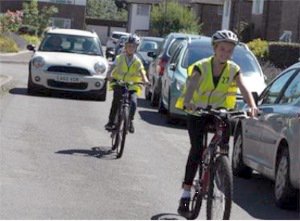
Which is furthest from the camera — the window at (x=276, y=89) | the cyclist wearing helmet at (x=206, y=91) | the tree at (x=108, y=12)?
the tree at (x=108, y=12)

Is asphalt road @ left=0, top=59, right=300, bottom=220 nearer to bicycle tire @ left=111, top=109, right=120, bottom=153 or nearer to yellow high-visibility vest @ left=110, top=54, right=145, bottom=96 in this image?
bicycle tire @ left=111, top=109, right=120, bottom=153

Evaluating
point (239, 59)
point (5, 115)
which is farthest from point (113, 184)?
point (239, 59)

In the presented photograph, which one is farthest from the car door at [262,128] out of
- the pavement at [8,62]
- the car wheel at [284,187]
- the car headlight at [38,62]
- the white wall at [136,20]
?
the white wall at [136,20]

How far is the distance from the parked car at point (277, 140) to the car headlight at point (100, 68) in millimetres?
9531

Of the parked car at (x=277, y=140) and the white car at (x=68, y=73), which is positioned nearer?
the parked car at (x=277, y=140)

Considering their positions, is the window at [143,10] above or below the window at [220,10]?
below

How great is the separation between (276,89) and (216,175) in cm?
341

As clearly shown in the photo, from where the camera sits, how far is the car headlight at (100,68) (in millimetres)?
21000

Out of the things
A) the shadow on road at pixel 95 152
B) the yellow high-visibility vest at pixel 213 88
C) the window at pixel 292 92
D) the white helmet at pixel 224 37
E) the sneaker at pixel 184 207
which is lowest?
the shadow on road at pixel 95 152

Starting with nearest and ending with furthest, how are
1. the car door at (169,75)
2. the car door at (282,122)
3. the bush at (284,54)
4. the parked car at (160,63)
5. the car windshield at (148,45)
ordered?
the car door at (282,122)
the car door at (169,75)
the parked car at (160,63)
the car windshield at (148,45)
the bush at (284,54)

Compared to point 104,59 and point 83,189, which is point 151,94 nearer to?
point 104,59

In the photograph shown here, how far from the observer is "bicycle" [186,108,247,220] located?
7383mm

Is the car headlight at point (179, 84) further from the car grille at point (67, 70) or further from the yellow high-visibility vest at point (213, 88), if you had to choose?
the yellow high-visibility vest at point (213, 88)

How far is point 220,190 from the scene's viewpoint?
7504 millimetres
